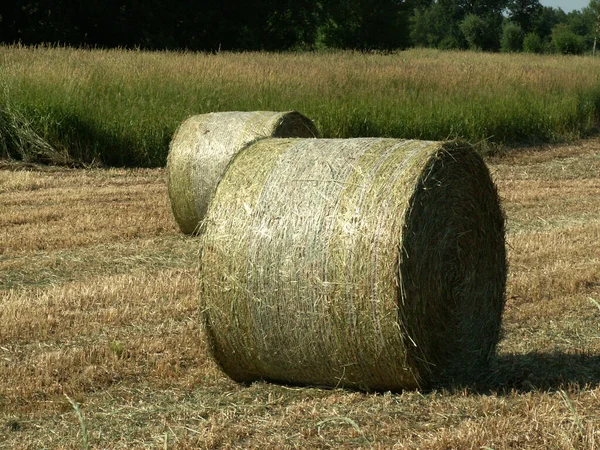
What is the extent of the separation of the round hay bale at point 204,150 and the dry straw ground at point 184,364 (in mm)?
377

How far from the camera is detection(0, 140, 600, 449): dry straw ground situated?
14.8 feet

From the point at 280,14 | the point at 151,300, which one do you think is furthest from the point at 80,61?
the point at 280,14

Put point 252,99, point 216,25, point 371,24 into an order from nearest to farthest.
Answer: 1. point 252,99
2. point 216,25
3. point 371,24

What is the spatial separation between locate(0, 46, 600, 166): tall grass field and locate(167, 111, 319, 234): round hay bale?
4687 mm

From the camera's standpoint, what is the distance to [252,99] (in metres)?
16.2

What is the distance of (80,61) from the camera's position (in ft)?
57.3

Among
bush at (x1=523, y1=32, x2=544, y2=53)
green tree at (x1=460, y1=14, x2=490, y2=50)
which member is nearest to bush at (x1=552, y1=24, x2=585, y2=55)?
bush at (x1=523, y1=32, x2=544, y2=53)

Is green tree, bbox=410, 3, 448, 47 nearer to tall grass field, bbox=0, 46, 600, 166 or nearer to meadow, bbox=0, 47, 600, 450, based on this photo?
tall grass field, bbox=0, 46, 600, 166

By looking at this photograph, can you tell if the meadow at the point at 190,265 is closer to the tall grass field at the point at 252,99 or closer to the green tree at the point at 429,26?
the tall grass field at the point at 252,99

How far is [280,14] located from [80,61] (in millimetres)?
23802

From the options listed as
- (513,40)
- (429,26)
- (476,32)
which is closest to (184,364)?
(513,40)

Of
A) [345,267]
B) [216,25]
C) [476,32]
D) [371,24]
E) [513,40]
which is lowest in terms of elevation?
[345,267]

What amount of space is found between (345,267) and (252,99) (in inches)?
460

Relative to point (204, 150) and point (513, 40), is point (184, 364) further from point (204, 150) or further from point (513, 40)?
point (513, 40)
